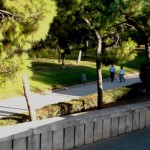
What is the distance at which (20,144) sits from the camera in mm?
7969

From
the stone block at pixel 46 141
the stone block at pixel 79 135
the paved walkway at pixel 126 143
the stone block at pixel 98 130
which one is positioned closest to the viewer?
the stone block at pixel 46 141

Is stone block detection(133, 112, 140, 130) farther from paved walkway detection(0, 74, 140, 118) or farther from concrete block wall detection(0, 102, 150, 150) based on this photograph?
paved walkway detection(0, 74, 140, 118)

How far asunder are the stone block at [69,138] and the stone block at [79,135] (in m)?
0.12

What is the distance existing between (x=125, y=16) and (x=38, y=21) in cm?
705

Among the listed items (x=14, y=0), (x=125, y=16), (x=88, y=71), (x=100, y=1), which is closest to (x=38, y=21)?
(x=14, y=0)

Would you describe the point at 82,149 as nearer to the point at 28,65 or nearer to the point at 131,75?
the point at 28,65

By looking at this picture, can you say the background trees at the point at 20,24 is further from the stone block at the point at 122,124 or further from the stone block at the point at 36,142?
the stone block at the point at 122,124

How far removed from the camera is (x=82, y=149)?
29.8 ft

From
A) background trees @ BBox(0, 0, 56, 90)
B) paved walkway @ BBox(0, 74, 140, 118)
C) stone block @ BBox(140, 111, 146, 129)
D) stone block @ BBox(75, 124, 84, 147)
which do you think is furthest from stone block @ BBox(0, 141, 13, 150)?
paved walkway @ BBox(0, 74, 140, 118)

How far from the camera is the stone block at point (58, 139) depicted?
28.4 ft

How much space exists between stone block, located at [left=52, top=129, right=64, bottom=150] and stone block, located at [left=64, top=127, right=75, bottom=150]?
0.40ft

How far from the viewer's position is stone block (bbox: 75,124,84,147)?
911 centimetres

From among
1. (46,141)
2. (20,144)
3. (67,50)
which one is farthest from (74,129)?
(67,50)

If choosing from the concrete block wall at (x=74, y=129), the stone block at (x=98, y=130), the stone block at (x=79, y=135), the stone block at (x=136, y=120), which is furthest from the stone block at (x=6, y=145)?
the stone block at (x=136, y=120)
